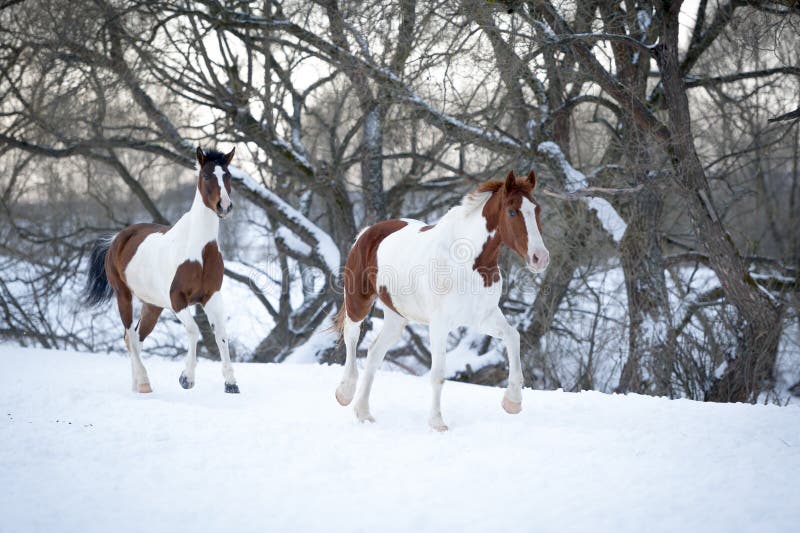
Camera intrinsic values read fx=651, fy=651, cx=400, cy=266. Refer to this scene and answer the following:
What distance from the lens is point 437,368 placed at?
410cm

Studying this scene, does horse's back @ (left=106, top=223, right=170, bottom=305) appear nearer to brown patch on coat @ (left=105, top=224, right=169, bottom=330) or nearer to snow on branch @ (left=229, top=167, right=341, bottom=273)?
brown patch on coat @ (left=105, top=224, right=169, bottom=330)

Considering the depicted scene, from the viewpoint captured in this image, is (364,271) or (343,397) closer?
(343,397)

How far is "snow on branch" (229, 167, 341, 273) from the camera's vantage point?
10102 mm

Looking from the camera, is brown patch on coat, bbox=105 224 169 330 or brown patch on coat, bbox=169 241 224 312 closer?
brown patch on coat, bbox=169 241 224 312

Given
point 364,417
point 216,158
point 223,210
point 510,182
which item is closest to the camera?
point 510,182

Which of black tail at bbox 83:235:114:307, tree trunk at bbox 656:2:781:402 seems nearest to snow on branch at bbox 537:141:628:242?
tree trunk at bbox 656:2:781:402

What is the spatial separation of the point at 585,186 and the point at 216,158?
482cm

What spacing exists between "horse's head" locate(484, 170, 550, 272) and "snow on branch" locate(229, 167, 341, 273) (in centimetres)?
612

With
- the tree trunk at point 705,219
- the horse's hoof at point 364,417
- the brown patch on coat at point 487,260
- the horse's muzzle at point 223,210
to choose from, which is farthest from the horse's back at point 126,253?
the tree trunk at point 705,219

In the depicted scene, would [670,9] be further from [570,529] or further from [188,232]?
[570,529]

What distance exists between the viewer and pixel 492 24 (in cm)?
646

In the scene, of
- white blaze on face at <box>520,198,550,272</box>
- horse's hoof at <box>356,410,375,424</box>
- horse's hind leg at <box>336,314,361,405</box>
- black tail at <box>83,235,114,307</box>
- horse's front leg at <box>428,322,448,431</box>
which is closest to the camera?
white blaze on face at <box>520,198,550,272</box>

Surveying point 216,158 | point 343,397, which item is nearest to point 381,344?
point 343,397

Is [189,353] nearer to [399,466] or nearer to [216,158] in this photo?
[216,158]
